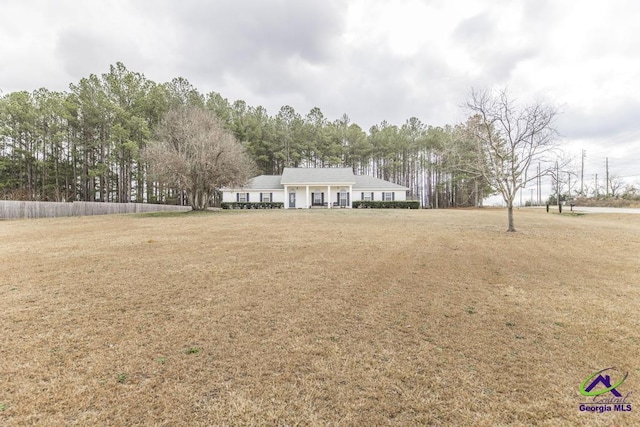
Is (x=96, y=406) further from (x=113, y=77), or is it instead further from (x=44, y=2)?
(x=113, y=77)

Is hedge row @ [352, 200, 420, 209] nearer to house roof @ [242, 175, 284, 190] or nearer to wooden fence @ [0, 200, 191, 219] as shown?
house roof @ [242, 175, 284, 190]

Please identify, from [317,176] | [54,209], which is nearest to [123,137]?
[54,209]

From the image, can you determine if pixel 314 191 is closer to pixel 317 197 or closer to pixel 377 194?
pixel 317 197

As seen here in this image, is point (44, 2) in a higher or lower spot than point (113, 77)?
lower

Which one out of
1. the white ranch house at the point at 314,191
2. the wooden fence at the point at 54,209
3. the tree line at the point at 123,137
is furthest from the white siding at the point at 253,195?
the wooden fence at the point at 54,209

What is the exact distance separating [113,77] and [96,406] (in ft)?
122

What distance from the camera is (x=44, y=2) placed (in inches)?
524

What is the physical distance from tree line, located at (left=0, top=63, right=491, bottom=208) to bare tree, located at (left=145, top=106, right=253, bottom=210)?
766 centimetres

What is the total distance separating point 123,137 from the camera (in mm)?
29312

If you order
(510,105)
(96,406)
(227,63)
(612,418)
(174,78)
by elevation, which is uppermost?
(174,78)

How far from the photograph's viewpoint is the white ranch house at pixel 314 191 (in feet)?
104

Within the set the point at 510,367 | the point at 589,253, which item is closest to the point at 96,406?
the point at 510,367

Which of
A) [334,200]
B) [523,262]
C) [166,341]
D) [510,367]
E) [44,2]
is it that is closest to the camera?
[510,367]

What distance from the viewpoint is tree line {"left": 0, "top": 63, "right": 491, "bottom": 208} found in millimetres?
28516
